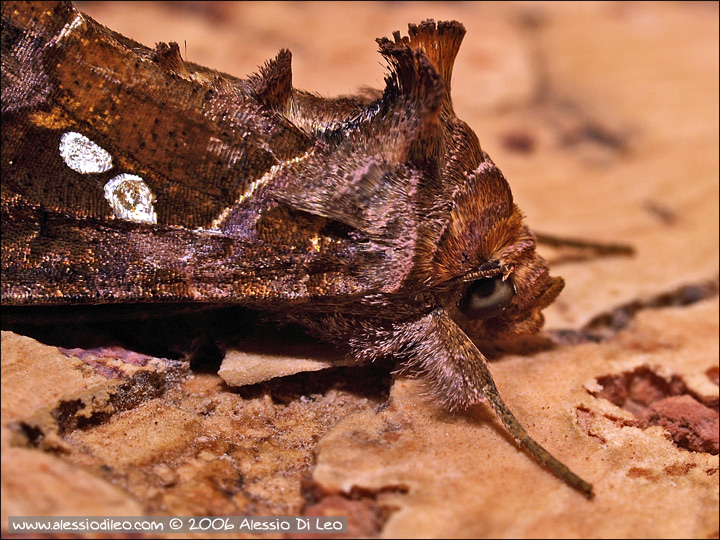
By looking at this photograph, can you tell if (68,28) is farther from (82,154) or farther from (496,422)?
(496,422)

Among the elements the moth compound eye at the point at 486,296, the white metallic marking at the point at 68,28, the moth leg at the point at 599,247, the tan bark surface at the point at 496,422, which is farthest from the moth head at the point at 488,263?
the white metallic marking at the point at 68,28

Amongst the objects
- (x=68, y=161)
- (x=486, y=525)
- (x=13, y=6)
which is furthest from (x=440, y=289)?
(x=13, y=6)

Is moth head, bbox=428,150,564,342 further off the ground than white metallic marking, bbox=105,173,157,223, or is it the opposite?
moth head, bbox=428,150,564,342

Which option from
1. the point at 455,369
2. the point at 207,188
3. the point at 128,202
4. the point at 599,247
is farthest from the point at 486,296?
the point at 599,247

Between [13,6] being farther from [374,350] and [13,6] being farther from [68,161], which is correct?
[374,350]

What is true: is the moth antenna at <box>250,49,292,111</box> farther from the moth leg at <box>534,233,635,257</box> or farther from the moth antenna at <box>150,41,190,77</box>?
the moth leg at <box>534,233,635,257</box>

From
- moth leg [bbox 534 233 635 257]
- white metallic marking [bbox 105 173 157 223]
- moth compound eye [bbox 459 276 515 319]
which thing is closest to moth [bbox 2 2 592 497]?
white metallic marking [bbox 105 173 157 223]
